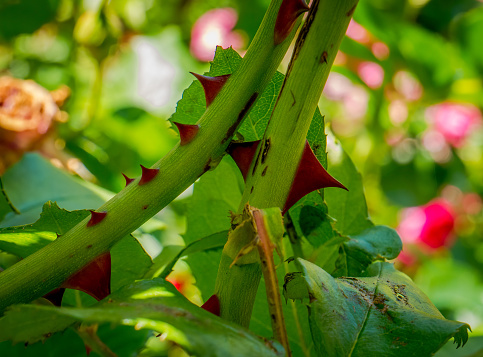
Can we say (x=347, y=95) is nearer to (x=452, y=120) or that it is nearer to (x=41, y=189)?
(x=452, y=120)

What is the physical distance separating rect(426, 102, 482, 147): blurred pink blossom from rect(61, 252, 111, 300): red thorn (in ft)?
4.11

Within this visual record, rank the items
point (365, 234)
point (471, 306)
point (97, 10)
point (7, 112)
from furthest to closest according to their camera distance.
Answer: point (471, 306) → point (97, 10) → point (7, 112) → point (365, 234)

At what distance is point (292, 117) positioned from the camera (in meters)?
0.26

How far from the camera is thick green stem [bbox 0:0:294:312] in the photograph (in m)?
0.25

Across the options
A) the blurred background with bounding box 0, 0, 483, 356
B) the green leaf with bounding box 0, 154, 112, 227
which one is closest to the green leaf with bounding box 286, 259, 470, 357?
the green leaf with bounding box 0, 154, 112, 227

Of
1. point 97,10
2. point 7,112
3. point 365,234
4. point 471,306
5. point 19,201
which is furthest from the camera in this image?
point 471,306

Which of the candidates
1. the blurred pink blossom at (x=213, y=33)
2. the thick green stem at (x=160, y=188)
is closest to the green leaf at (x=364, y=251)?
the thick green stem at (x=160, y=188)

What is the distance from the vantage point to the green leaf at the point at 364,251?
354 mm

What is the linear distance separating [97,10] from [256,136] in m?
0.71

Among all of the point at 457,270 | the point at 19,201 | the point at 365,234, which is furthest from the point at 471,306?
the point at 19,201

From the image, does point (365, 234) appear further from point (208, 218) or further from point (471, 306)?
point (471, 306)

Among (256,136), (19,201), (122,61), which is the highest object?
(122,61)

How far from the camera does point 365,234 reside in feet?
1.26

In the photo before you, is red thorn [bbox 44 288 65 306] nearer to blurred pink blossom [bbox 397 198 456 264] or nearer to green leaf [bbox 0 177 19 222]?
green leaf [bbox 0 177 19 222]
